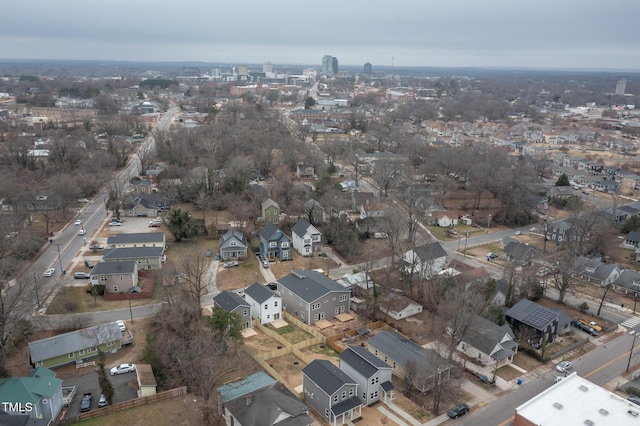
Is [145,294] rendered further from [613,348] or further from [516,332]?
[613,348]

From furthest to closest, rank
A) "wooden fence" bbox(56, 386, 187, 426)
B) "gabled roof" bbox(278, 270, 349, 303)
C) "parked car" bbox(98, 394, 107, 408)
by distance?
1. "gabled roof" bbox(278, 270, 349, 303)
2. "parked car" bbox(98, 394, 107, 408)
3. "wooden fence" bbox(56, 386, 187, 426)

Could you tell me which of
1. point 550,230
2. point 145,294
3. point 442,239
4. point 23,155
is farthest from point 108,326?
point 23,155

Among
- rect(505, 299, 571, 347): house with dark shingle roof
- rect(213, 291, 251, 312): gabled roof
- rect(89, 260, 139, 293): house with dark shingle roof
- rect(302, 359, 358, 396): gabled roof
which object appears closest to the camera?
rect(302, 359, 358, 396): gabled roof

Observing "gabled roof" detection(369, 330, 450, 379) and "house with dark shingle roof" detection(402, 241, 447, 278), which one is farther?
"house with dark shingle roof" detection(402, 241, 447, 278)

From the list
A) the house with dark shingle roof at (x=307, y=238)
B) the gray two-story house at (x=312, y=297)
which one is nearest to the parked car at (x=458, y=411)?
the gray two-story house at (x=312, y=297)

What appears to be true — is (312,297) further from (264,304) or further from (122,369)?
(122,369)

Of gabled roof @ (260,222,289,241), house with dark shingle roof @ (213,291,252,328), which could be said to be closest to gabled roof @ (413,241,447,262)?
gabled roof @ (260,222,289,241)

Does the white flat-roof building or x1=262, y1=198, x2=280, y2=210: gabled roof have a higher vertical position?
x1=262, y1=198, x2=280, y2=210: gabled roof

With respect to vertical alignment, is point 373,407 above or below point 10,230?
below

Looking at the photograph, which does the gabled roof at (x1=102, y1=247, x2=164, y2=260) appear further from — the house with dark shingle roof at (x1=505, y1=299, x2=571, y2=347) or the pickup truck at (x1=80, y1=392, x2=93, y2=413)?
the house with dark shingle roof at (x1=505, y1=299, x2=571, y2=347)
